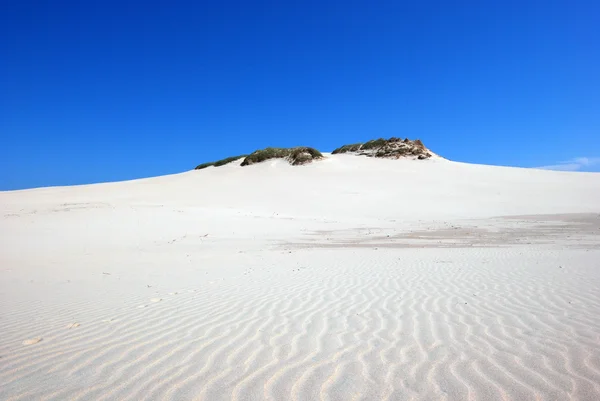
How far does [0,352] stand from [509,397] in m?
5.05

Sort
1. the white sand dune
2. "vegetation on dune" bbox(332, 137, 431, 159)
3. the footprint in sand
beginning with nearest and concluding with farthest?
→ the white sand dune, the footprint in sand, "vegetation on dune" bbox(332, 137, 431, 159)

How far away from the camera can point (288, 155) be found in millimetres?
44625

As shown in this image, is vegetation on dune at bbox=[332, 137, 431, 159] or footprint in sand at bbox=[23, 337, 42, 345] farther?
vegetation on dune at bbox=[332, 137, 431, 159]

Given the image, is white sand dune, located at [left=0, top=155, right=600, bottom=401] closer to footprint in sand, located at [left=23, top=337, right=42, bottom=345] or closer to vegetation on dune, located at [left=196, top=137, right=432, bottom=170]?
footprint in sand, located at [left=23, top=337, right=42, bottom=345]

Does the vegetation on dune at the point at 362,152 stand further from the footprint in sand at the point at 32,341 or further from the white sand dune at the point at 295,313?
the footprint in sand at the point at 32,341

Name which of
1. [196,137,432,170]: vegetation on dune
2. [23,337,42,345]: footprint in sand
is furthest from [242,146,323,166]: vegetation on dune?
[23,337,42,345]: footprint in sand

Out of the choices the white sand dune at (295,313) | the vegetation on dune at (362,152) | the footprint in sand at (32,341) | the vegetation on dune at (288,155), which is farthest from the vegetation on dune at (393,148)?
the footprint in sand at (32,341)

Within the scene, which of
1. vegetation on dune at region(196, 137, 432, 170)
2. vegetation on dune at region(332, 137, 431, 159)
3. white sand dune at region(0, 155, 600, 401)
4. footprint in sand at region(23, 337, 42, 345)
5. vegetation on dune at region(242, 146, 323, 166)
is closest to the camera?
white sand dune at region(0, 155, 600, 401)

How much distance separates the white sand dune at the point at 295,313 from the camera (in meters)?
2.99

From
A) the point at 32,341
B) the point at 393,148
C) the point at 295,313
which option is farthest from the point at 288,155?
the point at 32,341

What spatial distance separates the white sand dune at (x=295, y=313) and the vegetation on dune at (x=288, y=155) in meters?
27.0

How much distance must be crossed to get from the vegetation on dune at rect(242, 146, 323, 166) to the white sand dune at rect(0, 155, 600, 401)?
88.6 feet

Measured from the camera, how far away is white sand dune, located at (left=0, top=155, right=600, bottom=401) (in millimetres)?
2992

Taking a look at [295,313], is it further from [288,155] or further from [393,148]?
[393,148]
